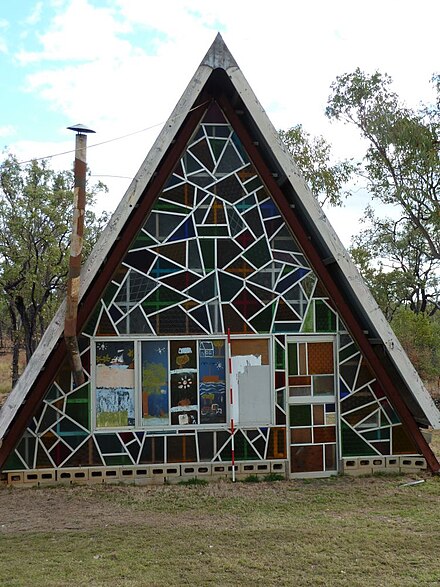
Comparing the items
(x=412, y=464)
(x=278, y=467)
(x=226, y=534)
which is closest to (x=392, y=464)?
(x=412, y=464)

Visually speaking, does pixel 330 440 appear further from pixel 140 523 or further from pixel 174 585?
pixel 174 585

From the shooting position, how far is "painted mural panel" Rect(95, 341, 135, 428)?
27.8ft

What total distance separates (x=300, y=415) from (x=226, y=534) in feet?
9.28

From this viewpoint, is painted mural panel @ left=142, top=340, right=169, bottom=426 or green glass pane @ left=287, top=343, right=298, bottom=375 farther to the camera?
green glass pane @ left=287, top=343, right=298, bottom=375

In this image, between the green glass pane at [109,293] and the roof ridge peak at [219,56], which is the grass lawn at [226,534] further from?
the roof ridge peak at [219,56]

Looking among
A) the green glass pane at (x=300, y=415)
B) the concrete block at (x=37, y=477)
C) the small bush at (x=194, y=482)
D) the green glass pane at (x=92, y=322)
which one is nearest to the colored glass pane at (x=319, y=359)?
the green glass pane at (x=300, y=415)

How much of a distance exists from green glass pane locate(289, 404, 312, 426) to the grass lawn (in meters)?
0.85

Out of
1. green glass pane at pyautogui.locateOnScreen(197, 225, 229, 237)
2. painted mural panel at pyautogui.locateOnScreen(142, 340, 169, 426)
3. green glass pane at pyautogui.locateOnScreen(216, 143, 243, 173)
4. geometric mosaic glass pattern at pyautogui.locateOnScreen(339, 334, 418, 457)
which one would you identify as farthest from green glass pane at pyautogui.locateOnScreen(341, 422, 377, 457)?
green glass pane at pyautogui.locateOnScreen(216, 143, 243, 173)

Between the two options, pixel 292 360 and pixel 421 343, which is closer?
pixel 292 360

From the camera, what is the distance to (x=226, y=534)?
6371 millimetres

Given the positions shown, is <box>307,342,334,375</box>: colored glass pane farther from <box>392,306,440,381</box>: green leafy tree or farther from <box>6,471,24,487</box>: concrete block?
<box>392,306,440,381</box>: green leafy tree

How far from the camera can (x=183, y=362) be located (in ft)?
28.5

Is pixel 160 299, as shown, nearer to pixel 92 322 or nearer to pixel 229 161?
pixel 92 322

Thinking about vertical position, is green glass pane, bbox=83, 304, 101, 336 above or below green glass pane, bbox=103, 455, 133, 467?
above
